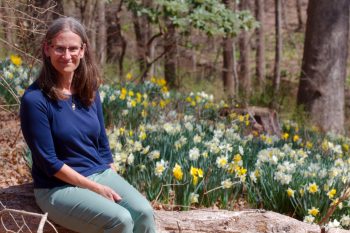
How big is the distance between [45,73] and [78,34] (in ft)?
0.83

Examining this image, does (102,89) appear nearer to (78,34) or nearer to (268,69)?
(78,34)

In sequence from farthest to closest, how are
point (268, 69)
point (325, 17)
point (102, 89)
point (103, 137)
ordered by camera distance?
point (268, 69) → point (325, 17) → point (102, 89) → point (103, 137)

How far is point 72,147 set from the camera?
3.04 metres

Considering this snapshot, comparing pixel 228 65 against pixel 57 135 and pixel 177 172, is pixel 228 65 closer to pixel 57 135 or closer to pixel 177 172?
pixel 177 172

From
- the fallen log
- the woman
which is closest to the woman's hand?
the woman

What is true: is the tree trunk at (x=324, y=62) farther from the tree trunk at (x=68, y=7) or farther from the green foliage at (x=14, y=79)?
the green foliage at (x=14, y=79)

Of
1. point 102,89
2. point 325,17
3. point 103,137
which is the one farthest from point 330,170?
point 325,17

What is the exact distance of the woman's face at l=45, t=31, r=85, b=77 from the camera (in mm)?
3029

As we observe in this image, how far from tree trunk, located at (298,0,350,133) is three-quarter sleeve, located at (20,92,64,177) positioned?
6.89 meters

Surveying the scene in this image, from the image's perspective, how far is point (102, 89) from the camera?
6508 millimetres

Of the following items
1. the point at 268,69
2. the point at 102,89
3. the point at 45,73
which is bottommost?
the point at 268,69

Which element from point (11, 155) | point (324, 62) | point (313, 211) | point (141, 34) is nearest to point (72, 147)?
point (313, 211)

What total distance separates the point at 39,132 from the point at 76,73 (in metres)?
0.43

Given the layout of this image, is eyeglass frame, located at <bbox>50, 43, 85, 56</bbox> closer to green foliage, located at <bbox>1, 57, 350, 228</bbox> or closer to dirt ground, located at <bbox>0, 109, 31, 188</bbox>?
green foliage, located at <bbox>1, 57, 350, 228</bbox>
